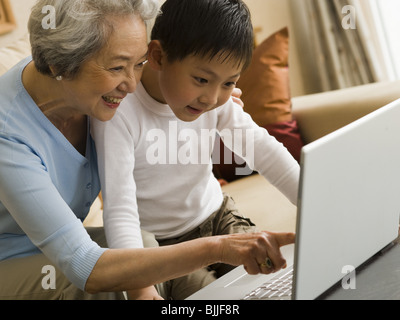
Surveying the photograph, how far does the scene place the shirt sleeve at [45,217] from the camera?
864 mm

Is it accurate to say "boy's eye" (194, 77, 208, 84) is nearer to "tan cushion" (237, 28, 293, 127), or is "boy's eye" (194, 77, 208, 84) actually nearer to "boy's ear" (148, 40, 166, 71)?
"boy's ear" (148, 40, 166, 71)

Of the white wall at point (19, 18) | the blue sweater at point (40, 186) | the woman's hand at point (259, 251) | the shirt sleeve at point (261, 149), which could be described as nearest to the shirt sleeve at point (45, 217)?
the blue sweater at point (40, 186)

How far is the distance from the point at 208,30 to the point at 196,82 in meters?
0.10

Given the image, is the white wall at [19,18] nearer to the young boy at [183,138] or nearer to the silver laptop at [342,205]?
the young boy at [183,138]

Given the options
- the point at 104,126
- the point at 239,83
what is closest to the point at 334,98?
the point at 239,83

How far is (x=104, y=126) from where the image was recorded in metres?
1.06

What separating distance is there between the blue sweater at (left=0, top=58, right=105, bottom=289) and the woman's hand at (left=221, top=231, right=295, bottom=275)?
0.22 metres

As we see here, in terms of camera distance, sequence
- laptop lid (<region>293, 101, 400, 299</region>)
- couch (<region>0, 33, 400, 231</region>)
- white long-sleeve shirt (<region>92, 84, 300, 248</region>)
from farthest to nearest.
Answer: couch (<region>0, 33, 400, 231</region>)
white long-sleeve shirt (<region>92, 84, 300, 248</region>)
laptop lid (<region>293, 101, 400, 299</region>)

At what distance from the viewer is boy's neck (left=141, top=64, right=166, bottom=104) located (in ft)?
3.80

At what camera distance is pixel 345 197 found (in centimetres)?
69

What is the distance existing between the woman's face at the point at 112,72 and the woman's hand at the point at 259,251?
0.35 m

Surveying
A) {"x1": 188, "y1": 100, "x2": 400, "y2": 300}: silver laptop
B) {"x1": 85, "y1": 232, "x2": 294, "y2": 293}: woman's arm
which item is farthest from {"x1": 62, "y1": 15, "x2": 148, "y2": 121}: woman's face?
{"x1": 188, "y1": 100, "x2": 400, "y2": 300}: silver laptop
